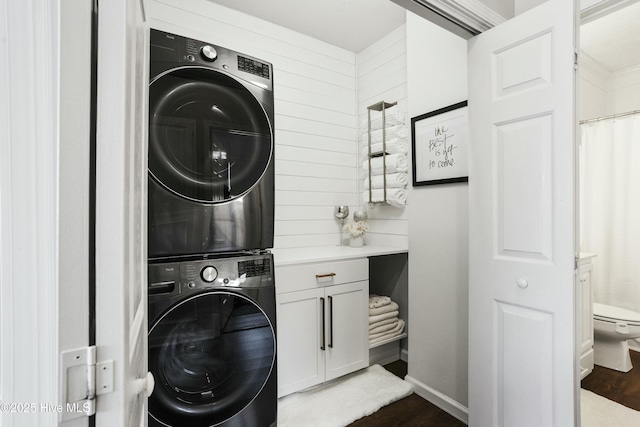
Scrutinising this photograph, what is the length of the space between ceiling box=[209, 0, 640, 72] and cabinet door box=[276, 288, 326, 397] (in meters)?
2.03

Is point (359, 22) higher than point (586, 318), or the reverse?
point (359, 22)

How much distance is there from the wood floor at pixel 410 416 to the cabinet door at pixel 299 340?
38 cm

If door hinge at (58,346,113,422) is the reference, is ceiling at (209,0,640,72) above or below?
above

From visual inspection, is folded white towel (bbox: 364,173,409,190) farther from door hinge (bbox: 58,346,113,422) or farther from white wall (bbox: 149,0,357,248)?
door hinge (bbox: 58,346,113,422)

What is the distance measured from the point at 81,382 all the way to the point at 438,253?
6.38 ft

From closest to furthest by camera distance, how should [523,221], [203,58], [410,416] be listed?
[523,221], [203,58], [410,416]

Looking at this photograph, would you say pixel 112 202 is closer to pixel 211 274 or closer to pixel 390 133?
pixel 211 274

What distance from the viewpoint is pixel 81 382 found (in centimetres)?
47

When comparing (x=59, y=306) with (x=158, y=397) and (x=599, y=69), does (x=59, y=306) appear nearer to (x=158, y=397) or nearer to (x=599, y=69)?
(x=158, y=397)

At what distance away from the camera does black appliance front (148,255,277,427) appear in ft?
4.47

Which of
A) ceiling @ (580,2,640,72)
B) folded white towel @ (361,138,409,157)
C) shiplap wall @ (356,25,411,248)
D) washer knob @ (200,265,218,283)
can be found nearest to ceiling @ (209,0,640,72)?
ceiling @ (580,2,640,72)

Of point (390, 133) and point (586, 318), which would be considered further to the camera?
point (390, 133)

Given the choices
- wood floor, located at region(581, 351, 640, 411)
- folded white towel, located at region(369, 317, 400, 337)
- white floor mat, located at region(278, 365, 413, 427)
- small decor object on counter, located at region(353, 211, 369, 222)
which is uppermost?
small decor object on counter, located at region(353, 211, 369, 222)

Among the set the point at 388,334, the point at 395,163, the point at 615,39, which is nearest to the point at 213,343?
the point at 388,334
